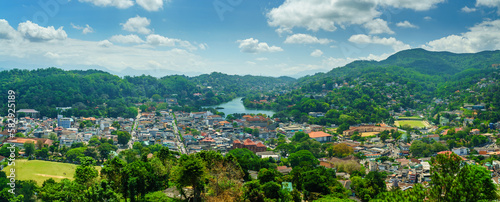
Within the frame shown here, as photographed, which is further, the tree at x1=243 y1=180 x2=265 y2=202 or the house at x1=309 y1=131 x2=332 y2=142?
the house at x1=309 y1=131 x2=332 y2=142

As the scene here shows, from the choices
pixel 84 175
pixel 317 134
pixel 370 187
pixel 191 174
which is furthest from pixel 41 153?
pixel 317 134

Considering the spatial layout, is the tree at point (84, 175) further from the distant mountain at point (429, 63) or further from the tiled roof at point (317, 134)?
the distant mountain at point (429, 63)

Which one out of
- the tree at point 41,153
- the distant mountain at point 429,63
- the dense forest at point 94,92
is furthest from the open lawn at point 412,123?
the distant mountain at point 429,63

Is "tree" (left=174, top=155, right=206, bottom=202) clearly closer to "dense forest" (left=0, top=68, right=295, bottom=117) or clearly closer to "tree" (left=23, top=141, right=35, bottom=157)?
"tree" (left=23, top=141, right=35, bottom=157)

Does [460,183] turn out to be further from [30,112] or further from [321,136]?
[30,112]

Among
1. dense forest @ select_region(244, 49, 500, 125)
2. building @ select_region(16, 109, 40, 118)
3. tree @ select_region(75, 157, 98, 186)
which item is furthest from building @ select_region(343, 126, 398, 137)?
building @ select_region(16, 109, 40, 118)

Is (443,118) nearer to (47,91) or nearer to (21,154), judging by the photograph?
(21,154)

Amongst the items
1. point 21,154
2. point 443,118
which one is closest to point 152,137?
point 21,154
